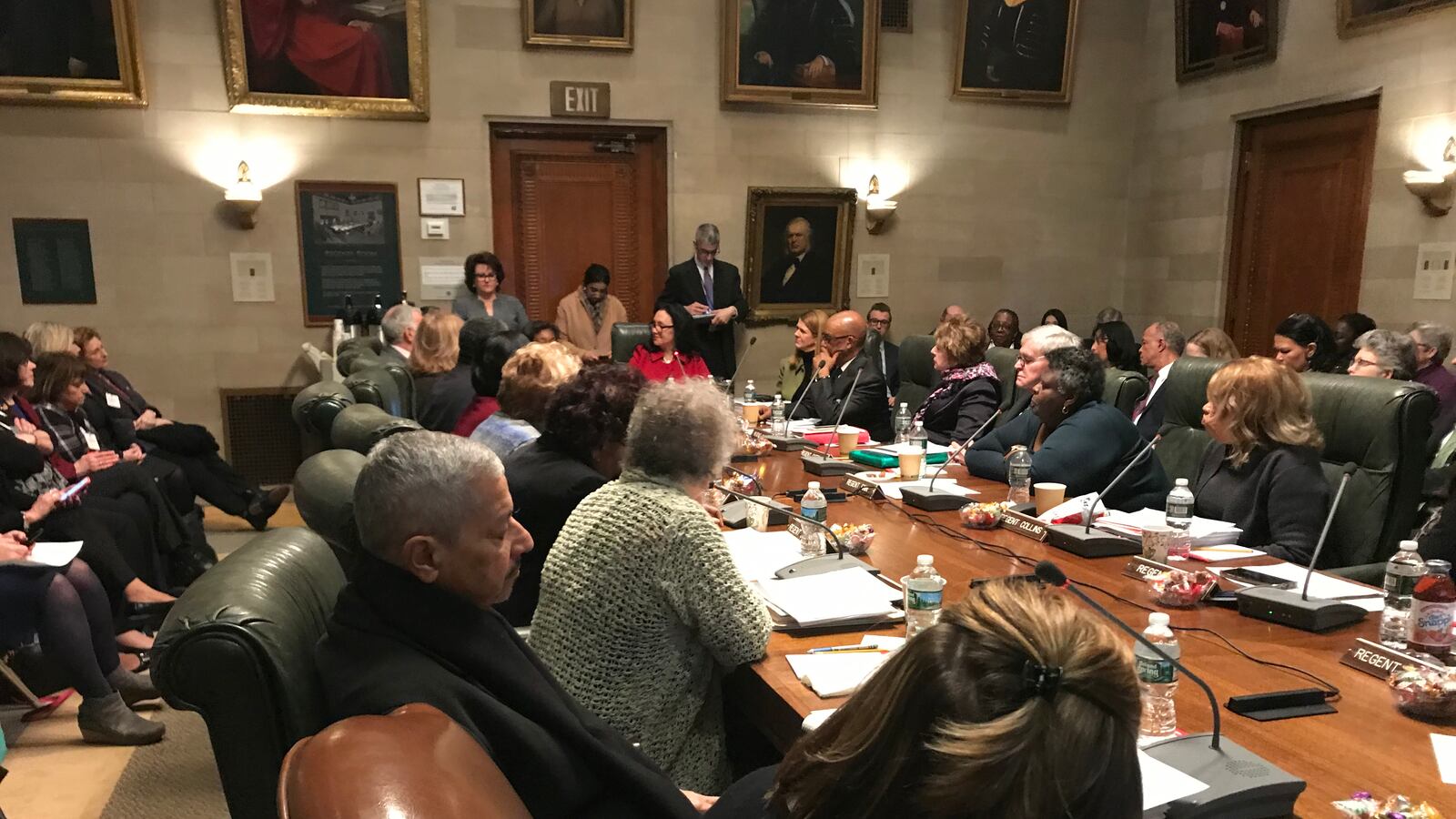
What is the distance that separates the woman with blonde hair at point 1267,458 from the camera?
2449mm

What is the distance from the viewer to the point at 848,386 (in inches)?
185

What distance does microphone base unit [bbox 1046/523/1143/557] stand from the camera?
2295 millimetres

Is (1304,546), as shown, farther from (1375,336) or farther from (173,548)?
(173,548)

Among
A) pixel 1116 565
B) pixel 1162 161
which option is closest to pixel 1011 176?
pixel 1162 161

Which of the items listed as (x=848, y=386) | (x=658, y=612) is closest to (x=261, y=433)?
(x=848, y=386)

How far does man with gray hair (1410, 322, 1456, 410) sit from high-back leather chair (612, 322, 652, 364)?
402 cm

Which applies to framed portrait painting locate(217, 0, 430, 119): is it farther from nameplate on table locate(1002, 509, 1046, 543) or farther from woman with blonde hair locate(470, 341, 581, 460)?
nameplate on table locate(1002, 509, 1046, 543)

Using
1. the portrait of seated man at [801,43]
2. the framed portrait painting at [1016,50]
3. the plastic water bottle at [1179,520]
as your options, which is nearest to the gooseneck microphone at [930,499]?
the plastic water bottle at [1179,520]

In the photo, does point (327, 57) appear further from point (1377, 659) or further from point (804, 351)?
point (1377, 659)

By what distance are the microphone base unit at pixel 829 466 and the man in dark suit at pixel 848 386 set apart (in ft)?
3.51

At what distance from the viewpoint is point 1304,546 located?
241 cm

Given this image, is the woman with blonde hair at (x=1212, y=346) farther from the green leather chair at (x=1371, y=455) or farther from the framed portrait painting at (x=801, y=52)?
the framed portrait painting at (x=801, y=52)

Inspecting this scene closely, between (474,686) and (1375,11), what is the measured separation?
6646 mm

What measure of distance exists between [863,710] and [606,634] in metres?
0.97
